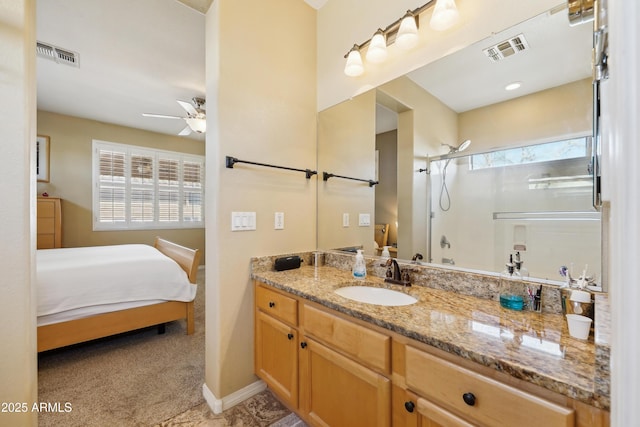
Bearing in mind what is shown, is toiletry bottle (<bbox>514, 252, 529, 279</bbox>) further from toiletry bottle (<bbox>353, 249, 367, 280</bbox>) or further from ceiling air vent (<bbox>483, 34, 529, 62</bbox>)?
ceiling air vent (<bbox>483, 34, 529, 62</bbox>)

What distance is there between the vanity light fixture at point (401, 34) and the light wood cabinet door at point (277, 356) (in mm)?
1658

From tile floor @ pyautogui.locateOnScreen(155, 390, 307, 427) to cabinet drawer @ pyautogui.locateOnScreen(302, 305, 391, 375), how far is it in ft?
2.20

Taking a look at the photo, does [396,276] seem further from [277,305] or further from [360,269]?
[277,305]

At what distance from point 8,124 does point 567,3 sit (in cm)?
227

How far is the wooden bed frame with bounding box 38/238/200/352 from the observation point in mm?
2102

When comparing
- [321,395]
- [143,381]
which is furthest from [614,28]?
[143,381]

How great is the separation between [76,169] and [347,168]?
480 cm

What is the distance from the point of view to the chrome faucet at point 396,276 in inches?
58.3

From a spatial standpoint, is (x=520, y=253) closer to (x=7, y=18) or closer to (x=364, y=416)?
(x=364, y=416)

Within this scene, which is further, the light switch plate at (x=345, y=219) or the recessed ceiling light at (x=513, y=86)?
the light switch plate at (x=345, y=219)

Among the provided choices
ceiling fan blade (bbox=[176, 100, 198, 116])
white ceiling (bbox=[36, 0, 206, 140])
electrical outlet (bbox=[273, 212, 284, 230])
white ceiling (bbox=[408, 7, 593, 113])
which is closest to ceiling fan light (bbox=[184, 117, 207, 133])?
ceiling fan blade (bbox=[176, 100, 198, 116])

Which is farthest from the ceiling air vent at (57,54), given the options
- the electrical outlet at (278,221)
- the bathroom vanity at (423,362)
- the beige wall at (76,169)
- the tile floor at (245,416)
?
the tile floor at (245,416)

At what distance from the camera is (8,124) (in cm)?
106

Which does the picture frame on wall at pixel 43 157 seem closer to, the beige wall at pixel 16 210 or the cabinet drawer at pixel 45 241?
the cabinet drawer at pixel 45 241
